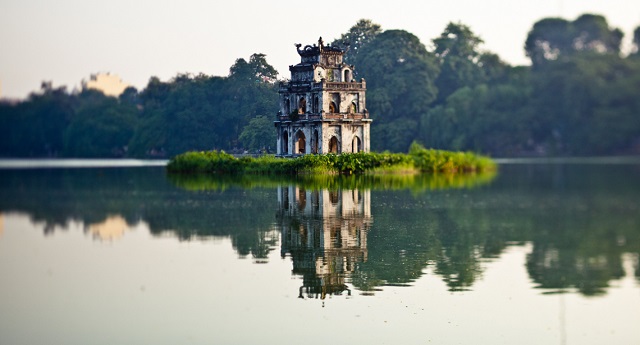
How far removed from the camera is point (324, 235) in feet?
71.8

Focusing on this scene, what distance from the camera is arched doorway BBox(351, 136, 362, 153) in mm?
56062

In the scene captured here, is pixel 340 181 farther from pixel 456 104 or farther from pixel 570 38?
pixel 570 38

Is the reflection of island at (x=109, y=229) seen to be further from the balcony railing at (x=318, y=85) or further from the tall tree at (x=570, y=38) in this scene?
the tall tree at (x=570, y=38)

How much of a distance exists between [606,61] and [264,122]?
121 ft

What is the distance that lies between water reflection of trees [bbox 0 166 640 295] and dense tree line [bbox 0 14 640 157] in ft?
103

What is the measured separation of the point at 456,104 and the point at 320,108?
29.6m

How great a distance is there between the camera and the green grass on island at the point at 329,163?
158 ft

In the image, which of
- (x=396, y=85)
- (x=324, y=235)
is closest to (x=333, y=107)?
(x=396, y=85)

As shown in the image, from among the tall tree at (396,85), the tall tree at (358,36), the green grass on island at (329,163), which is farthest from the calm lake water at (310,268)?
the tall tree at (396,85)

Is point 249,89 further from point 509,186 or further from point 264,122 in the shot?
point 509,186

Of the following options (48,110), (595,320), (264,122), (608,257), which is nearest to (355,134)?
(264,122)

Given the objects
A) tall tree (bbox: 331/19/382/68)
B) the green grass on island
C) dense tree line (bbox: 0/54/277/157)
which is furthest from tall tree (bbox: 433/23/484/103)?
the green grass on island

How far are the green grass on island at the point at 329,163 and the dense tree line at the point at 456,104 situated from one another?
16.1 metres

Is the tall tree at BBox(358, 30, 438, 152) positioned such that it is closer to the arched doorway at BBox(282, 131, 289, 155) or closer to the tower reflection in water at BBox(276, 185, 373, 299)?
the arched doorway at BBox(282, 131, 289, 155)
